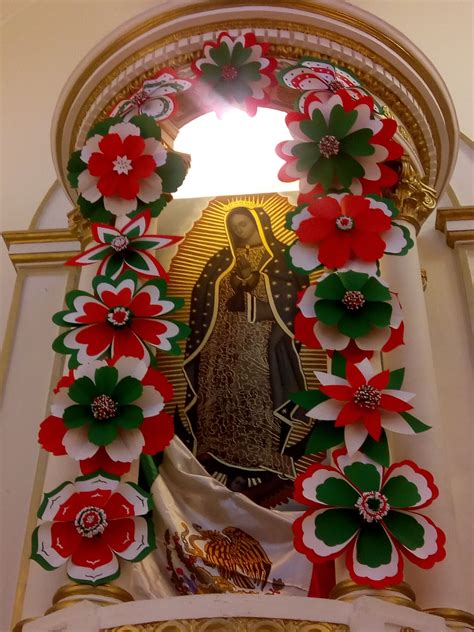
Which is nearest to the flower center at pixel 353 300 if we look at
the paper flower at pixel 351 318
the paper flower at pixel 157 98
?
the paper flower at pixel 351 318

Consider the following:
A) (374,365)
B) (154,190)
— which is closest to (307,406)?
(374,365)

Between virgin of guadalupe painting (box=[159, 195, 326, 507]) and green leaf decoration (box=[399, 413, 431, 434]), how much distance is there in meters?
0.54

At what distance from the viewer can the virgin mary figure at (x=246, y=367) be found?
2811mm

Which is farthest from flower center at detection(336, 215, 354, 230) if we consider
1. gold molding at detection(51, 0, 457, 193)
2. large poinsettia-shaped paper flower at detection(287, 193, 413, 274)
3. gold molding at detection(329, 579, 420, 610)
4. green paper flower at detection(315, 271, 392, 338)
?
gold molding at detection(329, 579, 420, 610)

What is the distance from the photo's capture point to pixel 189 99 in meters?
3.12

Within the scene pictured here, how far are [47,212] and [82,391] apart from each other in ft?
6.49

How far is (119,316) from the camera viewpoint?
2.57 metres

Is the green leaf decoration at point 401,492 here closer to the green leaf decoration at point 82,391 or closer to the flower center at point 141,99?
the green leaf decoration at point 82,391

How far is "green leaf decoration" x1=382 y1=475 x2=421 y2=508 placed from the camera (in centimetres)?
221

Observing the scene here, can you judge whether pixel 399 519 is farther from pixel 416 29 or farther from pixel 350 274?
pixel 416 29

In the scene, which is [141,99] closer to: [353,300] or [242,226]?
[242,226]

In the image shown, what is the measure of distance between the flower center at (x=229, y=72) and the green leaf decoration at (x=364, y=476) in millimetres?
1359

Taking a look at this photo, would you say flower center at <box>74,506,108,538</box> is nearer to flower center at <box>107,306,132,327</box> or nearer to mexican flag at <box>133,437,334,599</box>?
mexican flag at <box>133,437,334,599</box>

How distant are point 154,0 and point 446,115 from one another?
7.39 feet
